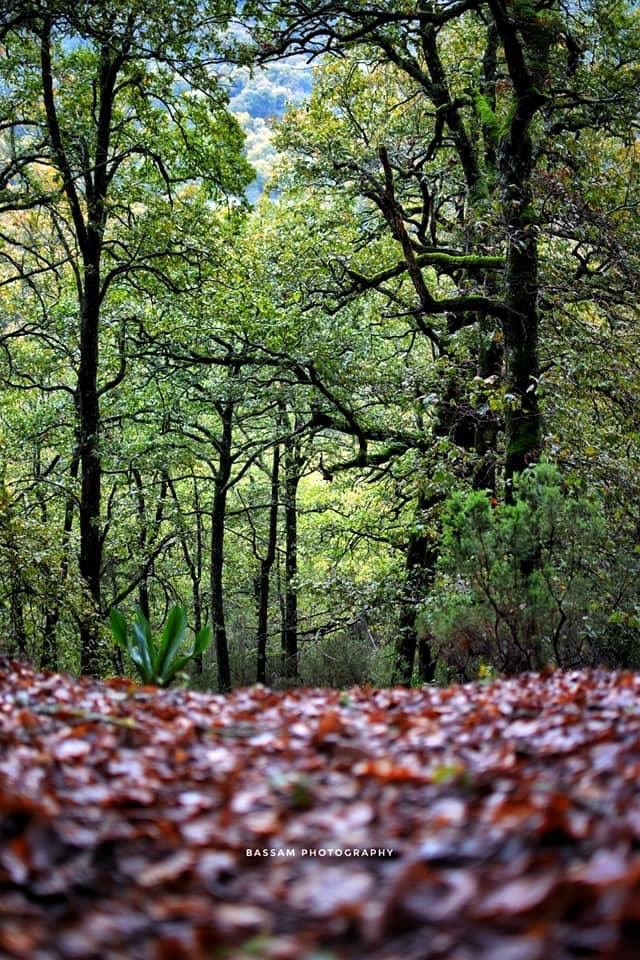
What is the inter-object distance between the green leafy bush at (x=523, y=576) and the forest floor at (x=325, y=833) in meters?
2.32

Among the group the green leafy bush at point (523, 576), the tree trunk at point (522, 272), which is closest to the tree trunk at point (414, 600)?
the tree trunk at point (522, 272)

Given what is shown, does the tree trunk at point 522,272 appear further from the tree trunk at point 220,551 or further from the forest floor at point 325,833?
the tree trunk at point 220,551

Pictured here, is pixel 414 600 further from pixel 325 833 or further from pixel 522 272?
pixel 325 833

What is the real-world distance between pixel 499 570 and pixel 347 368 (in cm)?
575

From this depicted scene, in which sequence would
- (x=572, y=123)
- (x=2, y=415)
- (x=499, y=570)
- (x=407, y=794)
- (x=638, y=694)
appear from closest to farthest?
(x=407, y=794) < (x=638, y=694) < (x=499, y=570) < (x=572, y=123) < (x=2, y=415)

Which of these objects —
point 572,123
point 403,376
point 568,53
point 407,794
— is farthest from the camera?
point 403,376

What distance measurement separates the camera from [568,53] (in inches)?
338

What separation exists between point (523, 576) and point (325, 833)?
4.01 metres

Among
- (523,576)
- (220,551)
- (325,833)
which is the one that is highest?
(220,551)

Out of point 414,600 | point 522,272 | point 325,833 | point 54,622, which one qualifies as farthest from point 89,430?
point 325,833

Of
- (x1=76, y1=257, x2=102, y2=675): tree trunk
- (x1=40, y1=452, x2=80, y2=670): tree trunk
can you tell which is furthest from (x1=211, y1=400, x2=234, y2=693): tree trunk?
(x1=76, y1=257, x2=102, y2=675): tree trunk

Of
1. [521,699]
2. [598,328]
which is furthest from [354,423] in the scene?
[521,699]

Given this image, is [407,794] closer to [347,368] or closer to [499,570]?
[499,570]

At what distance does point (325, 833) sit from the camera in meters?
2.49
